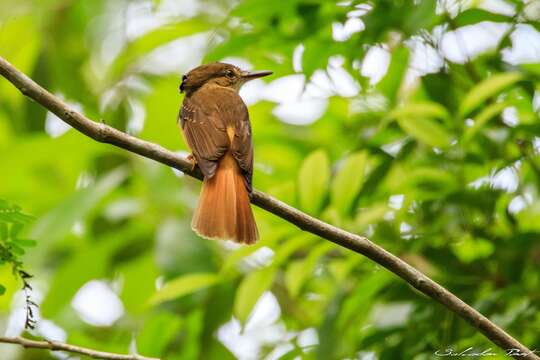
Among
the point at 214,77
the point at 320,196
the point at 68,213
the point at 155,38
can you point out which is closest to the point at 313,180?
the point at 320,196

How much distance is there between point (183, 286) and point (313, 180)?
705mm

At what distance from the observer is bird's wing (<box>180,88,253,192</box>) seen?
373 cm

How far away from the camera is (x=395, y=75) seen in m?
4.17

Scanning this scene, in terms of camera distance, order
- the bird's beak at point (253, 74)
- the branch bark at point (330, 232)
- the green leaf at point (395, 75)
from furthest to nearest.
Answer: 1. the bird's beak at point (253, 74)
2. the green leaf at point (395, 75)
3. the branch bark at point (330, 232)

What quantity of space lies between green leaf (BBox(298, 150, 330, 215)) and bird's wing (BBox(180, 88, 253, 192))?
0.74ft

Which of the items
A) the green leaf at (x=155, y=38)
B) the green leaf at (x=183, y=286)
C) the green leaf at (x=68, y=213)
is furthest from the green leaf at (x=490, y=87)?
the green leaf at (x=155, y=38)

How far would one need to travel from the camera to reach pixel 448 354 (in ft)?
10.5

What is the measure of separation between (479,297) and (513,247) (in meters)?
0.32

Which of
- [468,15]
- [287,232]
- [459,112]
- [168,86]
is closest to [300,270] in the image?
[287,232]

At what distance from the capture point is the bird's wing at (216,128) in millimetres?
3734

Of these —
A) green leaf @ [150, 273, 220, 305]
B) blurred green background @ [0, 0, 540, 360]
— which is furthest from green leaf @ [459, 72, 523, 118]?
green leaf @ [150, 273, 220, 305]

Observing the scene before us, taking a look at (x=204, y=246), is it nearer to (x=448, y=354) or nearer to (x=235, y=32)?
(x=235, y=32)

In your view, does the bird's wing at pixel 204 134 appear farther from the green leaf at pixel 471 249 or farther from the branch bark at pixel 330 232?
the green leaf at pixel 471 249

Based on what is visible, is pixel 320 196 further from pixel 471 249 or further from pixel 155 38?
pixel 155 38
